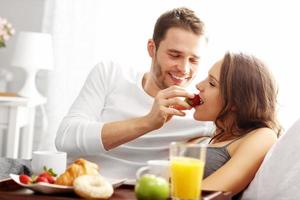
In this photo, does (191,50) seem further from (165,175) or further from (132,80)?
(165,175)

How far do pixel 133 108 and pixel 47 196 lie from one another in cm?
108

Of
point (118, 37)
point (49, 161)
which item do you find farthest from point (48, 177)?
point (118, 37)

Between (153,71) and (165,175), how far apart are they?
103cm

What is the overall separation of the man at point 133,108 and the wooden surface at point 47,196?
0.56m

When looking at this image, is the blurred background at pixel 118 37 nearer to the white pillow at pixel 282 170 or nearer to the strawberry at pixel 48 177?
the white pillow at pixel 282 170

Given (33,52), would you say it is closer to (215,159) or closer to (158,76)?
(158,76)

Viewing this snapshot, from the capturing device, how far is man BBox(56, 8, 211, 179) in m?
2.56

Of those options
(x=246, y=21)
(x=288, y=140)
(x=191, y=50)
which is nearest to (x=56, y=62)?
(x=246, y=21)

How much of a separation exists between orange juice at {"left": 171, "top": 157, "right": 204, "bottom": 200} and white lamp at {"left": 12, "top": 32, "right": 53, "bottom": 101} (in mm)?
2759

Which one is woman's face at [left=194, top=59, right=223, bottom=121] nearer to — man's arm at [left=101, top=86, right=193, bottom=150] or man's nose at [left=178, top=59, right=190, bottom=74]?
man's arm at [left=101, top=86, right=193, bottom=150]

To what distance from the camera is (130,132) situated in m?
2.49

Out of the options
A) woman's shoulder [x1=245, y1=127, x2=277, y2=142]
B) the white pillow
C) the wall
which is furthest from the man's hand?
the wall

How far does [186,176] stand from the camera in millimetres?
1628

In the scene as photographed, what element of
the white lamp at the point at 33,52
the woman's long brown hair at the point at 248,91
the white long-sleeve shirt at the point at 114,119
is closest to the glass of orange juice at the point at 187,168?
the woman's long brown hair at the point at 248,91
